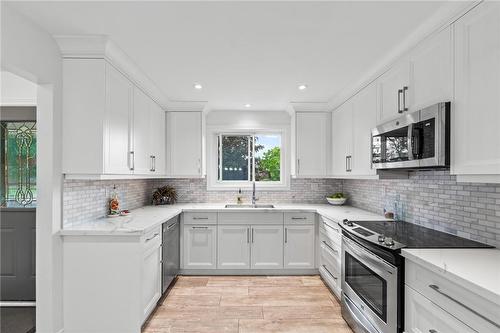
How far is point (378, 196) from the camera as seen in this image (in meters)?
3.39

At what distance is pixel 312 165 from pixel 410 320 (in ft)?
8.75

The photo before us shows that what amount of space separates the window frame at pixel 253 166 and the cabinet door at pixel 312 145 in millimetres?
454

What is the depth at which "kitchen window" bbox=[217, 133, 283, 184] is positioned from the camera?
184 inches

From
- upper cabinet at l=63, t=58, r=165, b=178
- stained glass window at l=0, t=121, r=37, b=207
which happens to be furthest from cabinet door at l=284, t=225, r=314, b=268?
stained glass window at l=0, t=121, r=37, b=207

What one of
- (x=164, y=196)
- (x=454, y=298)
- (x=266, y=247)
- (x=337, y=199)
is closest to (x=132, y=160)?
(x=164, y=196)

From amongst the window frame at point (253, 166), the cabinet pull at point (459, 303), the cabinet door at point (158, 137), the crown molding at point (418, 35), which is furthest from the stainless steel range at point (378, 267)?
the cabinet door at point (158, 137)

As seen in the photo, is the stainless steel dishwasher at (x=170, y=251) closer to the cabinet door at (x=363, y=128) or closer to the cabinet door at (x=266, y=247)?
the cabinet door at (x=266, y=247)

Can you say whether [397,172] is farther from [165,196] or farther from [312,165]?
[165,196]

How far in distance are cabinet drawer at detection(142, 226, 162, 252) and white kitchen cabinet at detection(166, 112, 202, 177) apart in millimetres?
1413

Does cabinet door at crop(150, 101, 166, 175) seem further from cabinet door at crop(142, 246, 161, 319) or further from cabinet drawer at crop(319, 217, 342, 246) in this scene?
cabinet drawer at crop(319, 217, 342, 246)

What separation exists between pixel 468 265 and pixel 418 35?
59.9 inches

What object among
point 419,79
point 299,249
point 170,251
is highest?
point 419,79

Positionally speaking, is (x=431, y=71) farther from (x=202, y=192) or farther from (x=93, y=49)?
(x=202, y=192)

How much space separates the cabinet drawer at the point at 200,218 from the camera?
12.4ft
